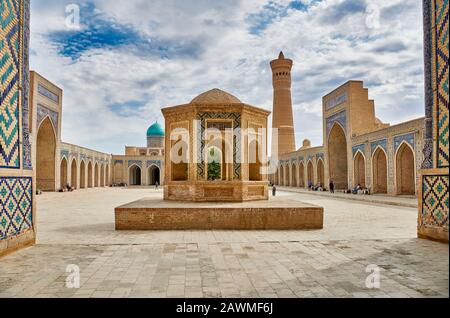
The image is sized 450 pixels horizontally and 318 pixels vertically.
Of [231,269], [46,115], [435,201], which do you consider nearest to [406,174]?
[435,201]

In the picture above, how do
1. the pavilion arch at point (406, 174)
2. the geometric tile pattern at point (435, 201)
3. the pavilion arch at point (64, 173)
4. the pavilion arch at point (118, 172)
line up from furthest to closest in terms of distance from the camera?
the pavilion arch at point (118, 172), the pavilion arch at point (64, 173), the pavilion arch at point (406, 174), the geometric tile pattern at point (435, 201)

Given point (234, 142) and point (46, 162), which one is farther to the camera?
point (46, 162)

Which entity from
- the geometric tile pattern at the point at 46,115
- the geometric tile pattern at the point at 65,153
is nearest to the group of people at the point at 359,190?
the geometric tile pattern at the point at 46,115

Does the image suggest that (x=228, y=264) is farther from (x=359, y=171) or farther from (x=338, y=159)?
(x=338, y=159)

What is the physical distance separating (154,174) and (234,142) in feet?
112

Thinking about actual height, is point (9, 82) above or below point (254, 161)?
above

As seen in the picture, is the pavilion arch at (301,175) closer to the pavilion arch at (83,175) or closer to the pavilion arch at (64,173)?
the pavilion arch at (83,175)

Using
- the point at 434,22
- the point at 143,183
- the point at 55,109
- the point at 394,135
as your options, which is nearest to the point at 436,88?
the point at 434,22

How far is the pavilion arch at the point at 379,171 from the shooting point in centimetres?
2058

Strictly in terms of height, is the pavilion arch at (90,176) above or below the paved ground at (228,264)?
above

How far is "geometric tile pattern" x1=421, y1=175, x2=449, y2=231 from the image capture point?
5.64m

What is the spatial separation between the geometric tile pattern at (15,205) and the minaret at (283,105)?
35.2m

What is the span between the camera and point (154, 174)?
42625mm
